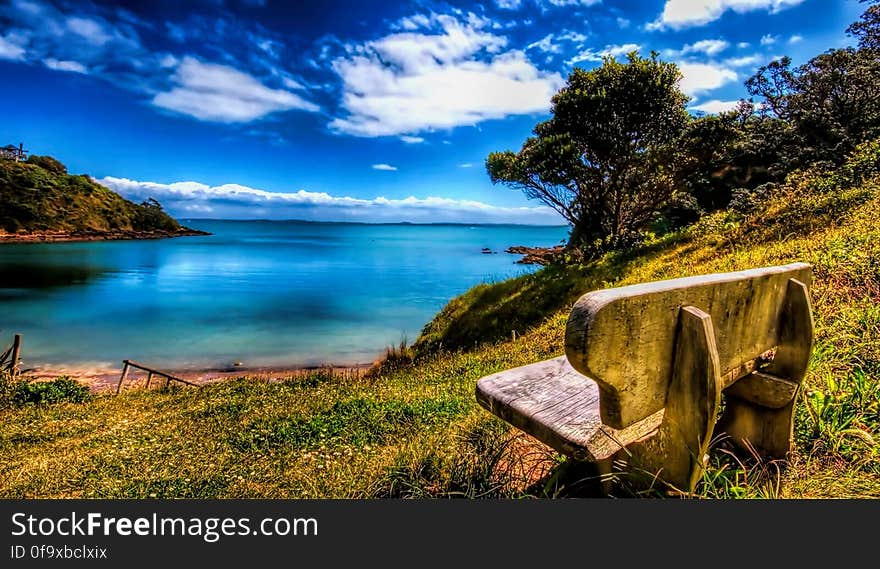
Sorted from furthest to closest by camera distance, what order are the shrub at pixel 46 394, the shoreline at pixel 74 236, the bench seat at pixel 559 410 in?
the shoreline at pixel 74 236 → the shrub at pixel 46 394 → the bench seat at pixel 559 410

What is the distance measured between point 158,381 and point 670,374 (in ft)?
55.1

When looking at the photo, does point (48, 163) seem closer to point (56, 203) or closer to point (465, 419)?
point (56, 203)

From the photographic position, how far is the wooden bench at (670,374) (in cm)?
131

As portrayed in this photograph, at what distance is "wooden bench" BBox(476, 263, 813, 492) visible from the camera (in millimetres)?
1308

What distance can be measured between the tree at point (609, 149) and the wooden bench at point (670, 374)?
451 inches

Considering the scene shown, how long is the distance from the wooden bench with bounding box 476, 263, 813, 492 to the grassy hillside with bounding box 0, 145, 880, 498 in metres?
0.27

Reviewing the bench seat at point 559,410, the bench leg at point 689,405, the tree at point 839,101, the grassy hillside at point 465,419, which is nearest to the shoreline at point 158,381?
the grassy hillside at point 465,419

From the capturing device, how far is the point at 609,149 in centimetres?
1302

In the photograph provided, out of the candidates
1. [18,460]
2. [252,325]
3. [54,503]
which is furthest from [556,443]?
[252,325]

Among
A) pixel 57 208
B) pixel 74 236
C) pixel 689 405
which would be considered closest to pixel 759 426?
pixel 689 405

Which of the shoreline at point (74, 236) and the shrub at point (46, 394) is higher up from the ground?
the shoreline at point (74, 236)

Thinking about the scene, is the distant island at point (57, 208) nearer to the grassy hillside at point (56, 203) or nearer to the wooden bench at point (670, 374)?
the grassy hillside at point (56, 203)

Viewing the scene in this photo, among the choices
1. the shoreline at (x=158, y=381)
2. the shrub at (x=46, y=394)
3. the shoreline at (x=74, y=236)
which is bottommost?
the shoreline at (x=158, y=381)

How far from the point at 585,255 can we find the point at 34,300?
3542 cm
